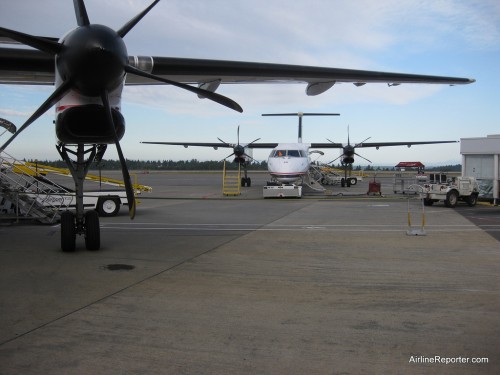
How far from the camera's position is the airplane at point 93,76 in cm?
682

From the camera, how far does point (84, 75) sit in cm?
691

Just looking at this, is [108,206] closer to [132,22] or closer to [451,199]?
[132,22]

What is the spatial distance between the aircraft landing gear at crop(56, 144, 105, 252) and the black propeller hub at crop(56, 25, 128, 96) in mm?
2353

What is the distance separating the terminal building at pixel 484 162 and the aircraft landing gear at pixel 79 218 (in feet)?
57.7

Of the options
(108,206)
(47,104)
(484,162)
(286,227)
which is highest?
(47,104)

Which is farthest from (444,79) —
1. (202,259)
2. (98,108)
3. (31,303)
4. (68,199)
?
(68,199)

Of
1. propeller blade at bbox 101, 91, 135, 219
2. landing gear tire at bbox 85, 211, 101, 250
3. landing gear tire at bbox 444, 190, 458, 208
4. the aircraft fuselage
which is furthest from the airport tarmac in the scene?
the aircraft fuselage

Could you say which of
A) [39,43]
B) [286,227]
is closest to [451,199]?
[286,227]

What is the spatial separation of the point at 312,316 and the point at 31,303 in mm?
3426

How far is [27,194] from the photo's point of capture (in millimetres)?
13805

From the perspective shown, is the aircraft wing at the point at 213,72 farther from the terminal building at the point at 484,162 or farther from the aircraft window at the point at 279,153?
the aircraft window at the point at 279,153

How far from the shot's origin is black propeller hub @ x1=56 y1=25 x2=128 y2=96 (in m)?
6.67

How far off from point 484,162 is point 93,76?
1948 cm

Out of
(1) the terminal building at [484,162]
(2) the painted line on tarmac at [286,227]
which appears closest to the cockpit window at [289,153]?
(1) the terminal building at [484,162]
